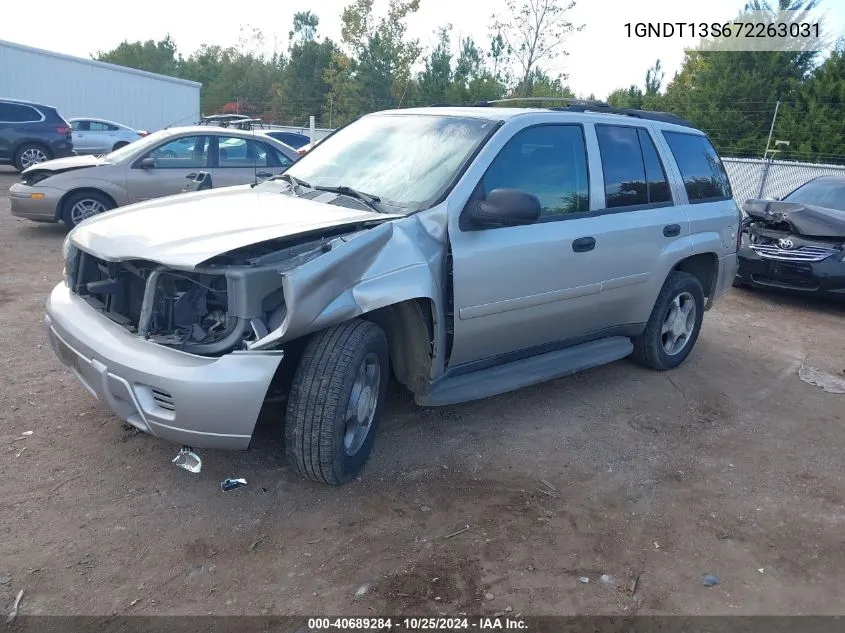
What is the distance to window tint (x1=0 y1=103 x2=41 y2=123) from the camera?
15.6 metres

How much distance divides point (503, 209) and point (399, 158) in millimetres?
906

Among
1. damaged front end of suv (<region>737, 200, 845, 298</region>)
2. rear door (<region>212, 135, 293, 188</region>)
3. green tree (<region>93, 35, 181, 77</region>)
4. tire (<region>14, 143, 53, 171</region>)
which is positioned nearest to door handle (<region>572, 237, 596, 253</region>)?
damaged front end of suv (<region>737, 200, 845, 298</region>)

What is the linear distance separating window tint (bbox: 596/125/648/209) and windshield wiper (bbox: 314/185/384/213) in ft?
5.46

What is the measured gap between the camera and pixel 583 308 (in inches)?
180

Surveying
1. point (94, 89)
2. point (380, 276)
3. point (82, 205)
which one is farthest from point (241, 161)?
point (94, 89)

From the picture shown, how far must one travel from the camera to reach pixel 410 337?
147 inches

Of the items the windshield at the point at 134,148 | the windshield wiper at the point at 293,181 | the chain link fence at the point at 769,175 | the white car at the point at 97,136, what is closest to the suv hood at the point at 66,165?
A: the windshield at the point at 134,148

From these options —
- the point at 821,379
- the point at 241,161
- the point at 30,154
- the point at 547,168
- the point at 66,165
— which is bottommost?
the point at 821,379

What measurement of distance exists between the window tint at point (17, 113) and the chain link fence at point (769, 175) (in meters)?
15.8

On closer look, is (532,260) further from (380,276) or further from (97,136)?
(97,136)

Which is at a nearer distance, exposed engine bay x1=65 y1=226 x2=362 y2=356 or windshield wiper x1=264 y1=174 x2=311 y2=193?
exposed engine bay x1=65 y1=226 x2=362 y2=356

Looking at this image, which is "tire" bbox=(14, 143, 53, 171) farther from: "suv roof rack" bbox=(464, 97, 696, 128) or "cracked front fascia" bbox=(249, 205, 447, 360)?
"cracked front fascia" bbox=(249, 205, 447, 360)

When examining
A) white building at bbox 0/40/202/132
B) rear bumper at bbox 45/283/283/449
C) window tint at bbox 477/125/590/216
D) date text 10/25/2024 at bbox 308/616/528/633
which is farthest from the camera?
white building at bbox 0/40/202/132

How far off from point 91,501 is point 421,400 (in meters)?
1.70
